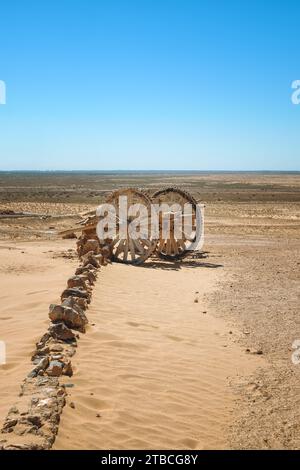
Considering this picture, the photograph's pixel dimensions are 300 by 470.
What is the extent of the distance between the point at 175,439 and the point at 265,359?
2674 mm

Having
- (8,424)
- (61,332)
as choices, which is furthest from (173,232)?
(8,424)

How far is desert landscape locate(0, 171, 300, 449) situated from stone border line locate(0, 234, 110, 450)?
135mm

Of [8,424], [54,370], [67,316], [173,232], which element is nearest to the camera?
[8,424]

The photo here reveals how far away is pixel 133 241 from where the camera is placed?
14.8 metres

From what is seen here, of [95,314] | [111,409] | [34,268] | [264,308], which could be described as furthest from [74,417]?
[34,268]

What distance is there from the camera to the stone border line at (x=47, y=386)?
13.7ft

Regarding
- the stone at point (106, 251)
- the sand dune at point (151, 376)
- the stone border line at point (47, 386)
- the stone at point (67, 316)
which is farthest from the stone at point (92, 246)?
the stone at point (67, 316)

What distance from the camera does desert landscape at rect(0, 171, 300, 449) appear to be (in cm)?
483

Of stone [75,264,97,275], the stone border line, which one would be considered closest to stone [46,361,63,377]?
the stone border line

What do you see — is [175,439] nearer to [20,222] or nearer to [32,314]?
[32,314]

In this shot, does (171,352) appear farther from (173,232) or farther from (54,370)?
(173,232)

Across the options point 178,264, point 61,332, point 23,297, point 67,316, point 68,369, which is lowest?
point 178,264

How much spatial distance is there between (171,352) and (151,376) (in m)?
0.99

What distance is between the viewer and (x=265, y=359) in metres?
6.95
